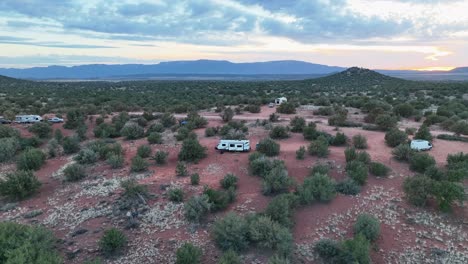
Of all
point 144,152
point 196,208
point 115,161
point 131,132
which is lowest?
point 196,208

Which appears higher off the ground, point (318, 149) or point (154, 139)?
point (318, 149)

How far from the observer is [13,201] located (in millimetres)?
16172

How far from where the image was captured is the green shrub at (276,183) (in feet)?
→ 51.0

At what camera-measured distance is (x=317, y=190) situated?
48.4ft

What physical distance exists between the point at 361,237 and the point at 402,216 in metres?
3.49

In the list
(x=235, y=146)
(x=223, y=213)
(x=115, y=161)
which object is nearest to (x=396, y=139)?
(x=235, y=146)

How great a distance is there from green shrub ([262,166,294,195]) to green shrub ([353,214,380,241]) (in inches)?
145

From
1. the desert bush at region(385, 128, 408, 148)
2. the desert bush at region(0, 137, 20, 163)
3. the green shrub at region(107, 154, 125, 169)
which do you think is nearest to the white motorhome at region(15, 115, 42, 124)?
the desert bush at region(0, 137, 20, 163)

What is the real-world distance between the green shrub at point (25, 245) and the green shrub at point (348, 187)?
1147 centimetres

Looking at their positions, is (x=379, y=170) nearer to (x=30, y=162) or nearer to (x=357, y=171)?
(x=357, y=171)

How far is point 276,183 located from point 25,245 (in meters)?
9.74

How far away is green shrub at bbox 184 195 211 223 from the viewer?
13.9 metres

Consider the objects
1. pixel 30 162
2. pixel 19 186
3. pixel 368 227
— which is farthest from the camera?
pixel 30 162

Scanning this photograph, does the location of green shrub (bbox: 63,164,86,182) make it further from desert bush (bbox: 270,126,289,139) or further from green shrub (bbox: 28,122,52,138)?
desert bush (bbox: 270,126,289,139)
